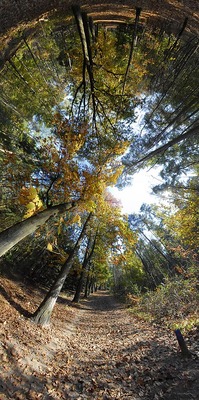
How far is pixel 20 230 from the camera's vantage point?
5.16 metres

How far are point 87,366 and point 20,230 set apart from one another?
4.34 meters

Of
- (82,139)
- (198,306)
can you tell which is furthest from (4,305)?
(198,306)

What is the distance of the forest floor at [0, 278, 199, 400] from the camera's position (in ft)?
13.2

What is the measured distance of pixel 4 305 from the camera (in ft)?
25.1

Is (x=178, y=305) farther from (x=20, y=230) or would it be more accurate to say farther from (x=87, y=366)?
(x=20, y=230)

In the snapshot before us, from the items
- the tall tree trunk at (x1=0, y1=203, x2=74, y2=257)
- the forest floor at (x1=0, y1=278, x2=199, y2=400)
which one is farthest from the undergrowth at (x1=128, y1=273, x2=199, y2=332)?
the tall tree trunk at (x1=0, y1=203, x2=74, y2=257)

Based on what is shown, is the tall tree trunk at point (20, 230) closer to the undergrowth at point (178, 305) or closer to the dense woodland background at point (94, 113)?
the dense woodland background at point (94, 113)

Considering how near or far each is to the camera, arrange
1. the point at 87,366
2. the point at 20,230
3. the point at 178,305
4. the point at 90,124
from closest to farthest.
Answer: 1. the point at 20,230
2. the point at 87,366
3. the point at 90,124
4. the point at 178,305

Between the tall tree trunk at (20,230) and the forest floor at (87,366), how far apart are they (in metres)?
2.62

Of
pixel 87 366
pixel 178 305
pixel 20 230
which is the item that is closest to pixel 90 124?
pixel 20 230

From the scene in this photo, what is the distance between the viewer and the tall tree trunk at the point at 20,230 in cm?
482

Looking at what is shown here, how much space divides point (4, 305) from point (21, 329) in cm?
169

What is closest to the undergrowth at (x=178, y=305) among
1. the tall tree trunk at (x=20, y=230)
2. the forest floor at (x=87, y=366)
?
the forest floor at (x=87, y=366)

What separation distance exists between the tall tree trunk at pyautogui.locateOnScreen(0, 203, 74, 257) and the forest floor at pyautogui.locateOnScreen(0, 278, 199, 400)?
2.62 m
